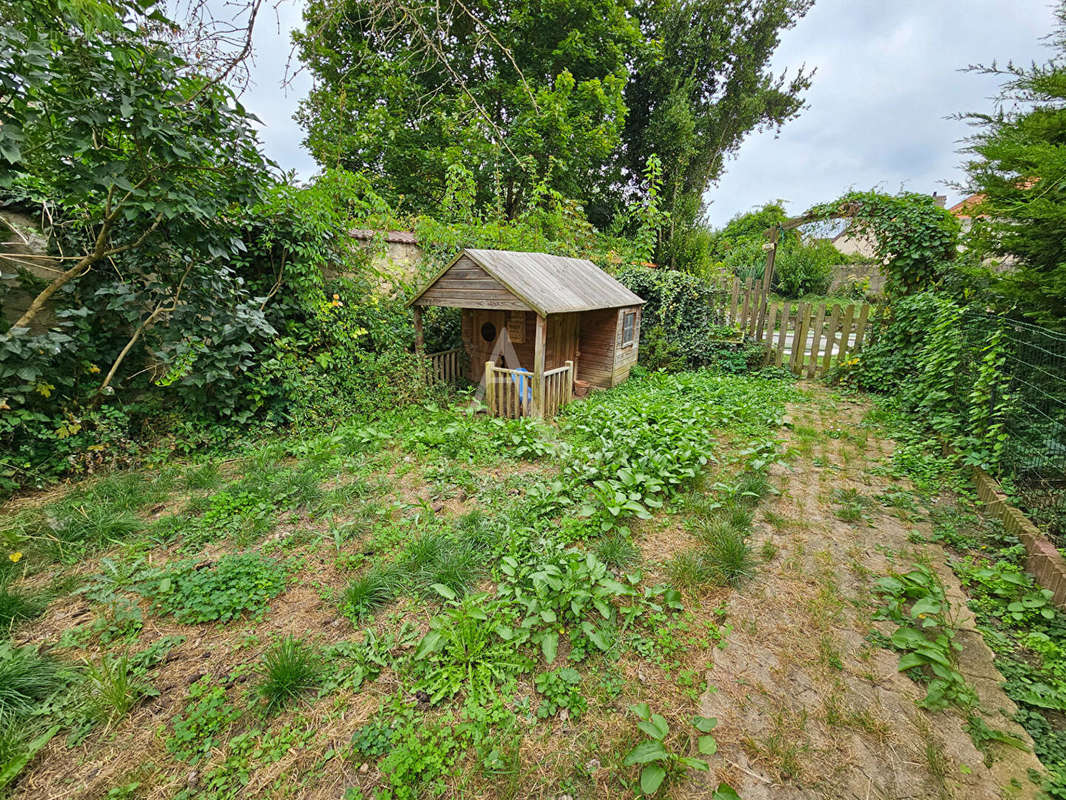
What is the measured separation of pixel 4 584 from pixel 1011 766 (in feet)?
18.6

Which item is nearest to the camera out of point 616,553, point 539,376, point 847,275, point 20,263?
point 616,553

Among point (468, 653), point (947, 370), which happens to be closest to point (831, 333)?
point (947, 370)

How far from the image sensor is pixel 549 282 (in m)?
6.90

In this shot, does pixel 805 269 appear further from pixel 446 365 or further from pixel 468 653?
pixel 468 653

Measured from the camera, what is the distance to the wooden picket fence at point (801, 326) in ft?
26.8

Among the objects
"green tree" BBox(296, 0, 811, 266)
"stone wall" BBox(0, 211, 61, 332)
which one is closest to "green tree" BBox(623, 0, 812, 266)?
"green tree" BBox(296, 0, 811, 266)

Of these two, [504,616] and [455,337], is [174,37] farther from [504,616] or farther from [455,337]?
[455,337]

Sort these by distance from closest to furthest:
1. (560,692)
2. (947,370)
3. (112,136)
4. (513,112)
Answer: (560,692) < (112,136) < (947,370) < (513,112)

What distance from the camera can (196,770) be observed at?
183cm

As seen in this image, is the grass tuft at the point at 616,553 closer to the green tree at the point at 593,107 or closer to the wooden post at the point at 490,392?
the wooden post at the point at 490,392

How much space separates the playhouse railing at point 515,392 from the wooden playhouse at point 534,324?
16 millimetres

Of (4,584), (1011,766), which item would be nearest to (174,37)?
(4,584)

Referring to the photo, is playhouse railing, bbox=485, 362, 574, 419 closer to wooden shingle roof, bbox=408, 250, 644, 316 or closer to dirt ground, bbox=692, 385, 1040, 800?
wooden shingle roof, bbox=408, 250, 644, 316

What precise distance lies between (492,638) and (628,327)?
7.72m
